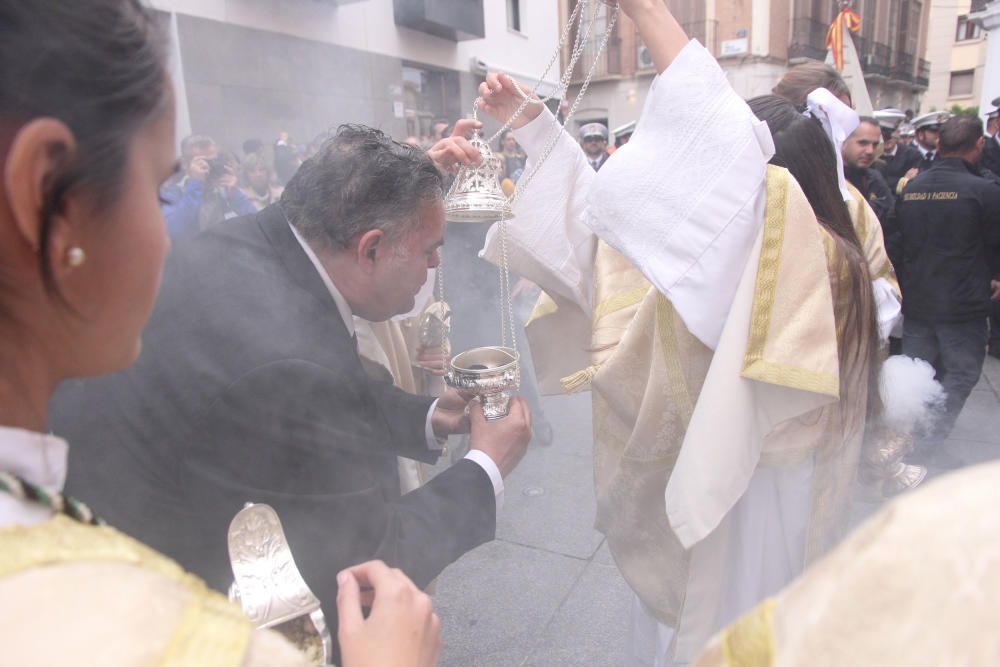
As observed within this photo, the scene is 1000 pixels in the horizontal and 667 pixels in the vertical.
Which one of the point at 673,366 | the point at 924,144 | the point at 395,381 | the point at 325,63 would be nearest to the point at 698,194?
the point at 673,366

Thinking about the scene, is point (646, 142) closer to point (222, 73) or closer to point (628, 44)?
point (222, 73)

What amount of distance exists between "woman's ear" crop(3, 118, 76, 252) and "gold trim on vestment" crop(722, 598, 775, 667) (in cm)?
50

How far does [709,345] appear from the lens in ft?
3.76

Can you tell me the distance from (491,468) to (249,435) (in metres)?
0.44

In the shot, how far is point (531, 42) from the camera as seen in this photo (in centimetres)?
1301

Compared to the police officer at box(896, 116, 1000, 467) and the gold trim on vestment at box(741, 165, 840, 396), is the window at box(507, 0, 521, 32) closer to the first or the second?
the police officer at box(896, 116, 1000, 467)

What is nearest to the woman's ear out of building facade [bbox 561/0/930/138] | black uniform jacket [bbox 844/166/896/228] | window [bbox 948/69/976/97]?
black uniform jacket [bbox 844/166/896/228]

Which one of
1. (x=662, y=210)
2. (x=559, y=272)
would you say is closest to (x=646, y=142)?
(x=662, y=210)

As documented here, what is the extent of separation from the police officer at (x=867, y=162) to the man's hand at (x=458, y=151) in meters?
1.73

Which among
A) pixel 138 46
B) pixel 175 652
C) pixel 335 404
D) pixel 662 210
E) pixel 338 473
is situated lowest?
pixel 338 473

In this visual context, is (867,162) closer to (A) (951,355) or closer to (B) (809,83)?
(A) (951,355)

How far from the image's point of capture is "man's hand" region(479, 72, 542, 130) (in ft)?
4.96

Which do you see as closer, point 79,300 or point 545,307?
point 79,300

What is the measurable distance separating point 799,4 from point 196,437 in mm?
19491
